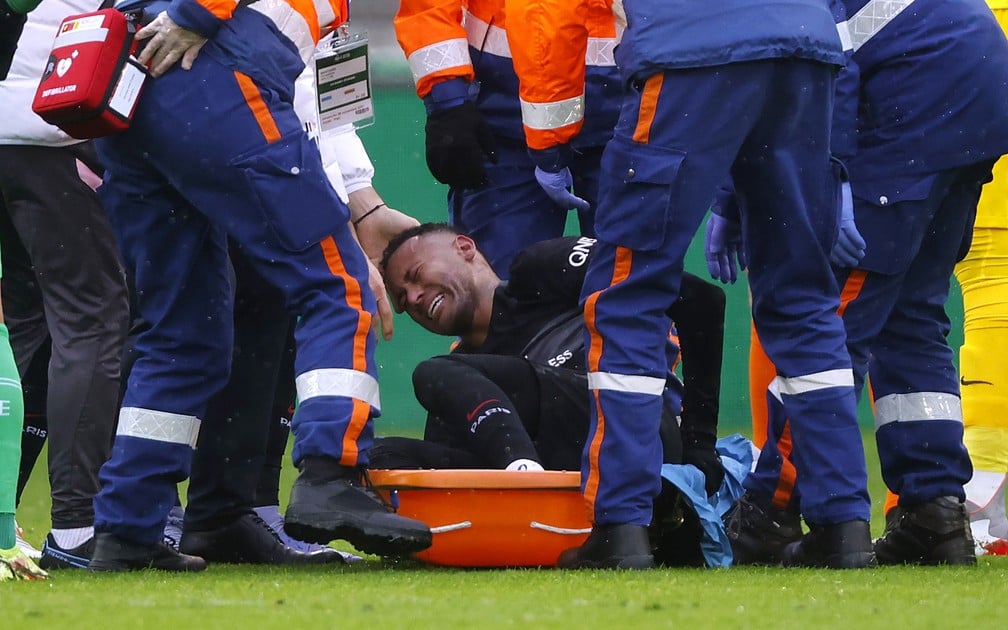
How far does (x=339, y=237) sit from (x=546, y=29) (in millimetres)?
1112

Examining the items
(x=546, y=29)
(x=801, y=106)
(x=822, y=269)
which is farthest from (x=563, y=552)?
(x=546, y=29)

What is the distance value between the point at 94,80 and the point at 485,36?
175 cm

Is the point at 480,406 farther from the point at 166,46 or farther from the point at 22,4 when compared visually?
the point at 22,4

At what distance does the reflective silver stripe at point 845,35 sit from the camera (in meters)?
3.47

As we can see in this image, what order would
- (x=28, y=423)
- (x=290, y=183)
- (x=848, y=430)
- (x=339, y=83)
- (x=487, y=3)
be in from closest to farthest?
1. (x=290, y=183)
2. (x=848, y=430)
3. (x=339, y=83)
4. (x=28, y=423)
5. (x=487, y=3)

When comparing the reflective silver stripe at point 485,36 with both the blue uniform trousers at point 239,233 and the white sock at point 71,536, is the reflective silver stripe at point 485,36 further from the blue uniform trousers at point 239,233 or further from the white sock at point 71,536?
the white sock at point 71,536

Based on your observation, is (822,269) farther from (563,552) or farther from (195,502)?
(195,502)

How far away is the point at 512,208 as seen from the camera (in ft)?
14.9

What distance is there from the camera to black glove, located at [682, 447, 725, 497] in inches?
147

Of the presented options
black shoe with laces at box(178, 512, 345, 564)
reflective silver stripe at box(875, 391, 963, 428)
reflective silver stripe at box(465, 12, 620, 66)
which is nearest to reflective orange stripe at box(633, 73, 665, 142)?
reflective silver stripe at box(875, 391, 963, 428)

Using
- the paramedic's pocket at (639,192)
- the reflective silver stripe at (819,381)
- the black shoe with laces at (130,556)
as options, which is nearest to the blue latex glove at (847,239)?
the reflective silver stripe at (819,381)

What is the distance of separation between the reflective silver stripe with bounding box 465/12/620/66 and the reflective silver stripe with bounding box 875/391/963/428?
1.30m

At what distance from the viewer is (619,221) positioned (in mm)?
3221

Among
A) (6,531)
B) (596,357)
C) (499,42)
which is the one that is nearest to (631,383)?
(596,357)
